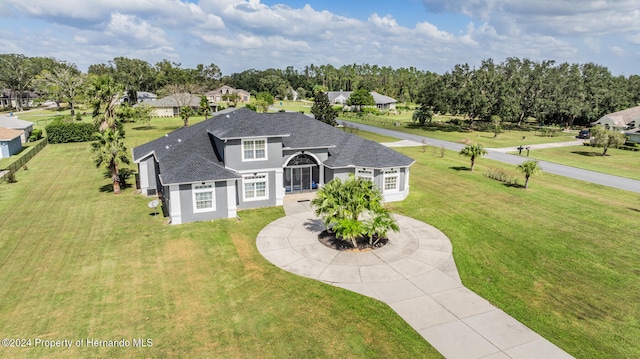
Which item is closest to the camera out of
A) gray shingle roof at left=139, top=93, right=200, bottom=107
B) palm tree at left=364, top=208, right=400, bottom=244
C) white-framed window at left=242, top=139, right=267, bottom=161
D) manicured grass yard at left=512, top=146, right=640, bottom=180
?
palm tree at left=364, top=208, right=400, bottom=244

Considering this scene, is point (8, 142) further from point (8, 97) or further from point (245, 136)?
point (8, 97)

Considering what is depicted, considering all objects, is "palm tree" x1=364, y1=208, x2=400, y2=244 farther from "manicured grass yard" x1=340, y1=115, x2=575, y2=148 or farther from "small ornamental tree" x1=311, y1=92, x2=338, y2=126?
"manicured grass yard" x1=340, y1=115, x2=575, y2=148

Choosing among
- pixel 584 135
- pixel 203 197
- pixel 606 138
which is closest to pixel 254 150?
pixel 203 197

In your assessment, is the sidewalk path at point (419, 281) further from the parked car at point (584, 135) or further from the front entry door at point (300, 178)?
the parked car at point (584, 135)

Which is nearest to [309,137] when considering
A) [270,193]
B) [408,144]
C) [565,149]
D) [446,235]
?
[270,193]

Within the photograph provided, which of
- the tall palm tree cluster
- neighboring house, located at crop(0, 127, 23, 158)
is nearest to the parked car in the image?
the tall palm tree cluster

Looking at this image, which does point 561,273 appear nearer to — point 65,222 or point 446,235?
point 446,235
